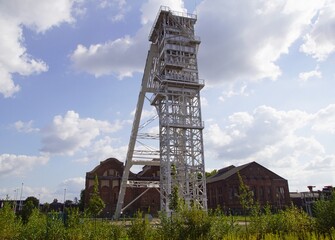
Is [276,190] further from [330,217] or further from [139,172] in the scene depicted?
[330,217]

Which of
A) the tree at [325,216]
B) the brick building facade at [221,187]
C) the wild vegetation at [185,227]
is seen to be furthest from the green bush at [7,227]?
the brick building facade at [221,187]

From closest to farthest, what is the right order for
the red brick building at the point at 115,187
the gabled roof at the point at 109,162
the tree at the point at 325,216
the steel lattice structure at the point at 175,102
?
→ the tree at the point at 325,216, the steel lattice structure at the point at 175,102, the red brick building at the point at 115,187, the gabled roof at the point at 109,162

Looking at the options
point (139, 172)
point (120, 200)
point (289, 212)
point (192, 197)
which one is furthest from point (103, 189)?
point (289, 212)

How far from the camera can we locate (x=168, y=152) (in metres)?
31.7

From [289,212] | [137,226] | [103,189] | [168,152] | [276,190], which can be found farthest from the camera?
[276,190]

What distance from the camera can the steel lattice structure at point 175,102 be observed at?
32.1 m

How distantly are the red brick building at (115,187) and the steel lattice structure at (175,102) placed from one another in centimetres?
1427

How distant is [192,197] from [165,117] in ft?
28.1

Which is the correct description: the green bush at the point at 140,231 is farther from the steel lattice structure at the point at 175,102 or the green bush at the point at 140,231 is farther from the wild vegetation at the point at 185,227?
the steel lattice structure at the point at 175,102

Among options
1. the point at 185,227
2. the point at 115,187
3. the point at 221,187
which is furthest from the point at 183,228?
the point at 221,187

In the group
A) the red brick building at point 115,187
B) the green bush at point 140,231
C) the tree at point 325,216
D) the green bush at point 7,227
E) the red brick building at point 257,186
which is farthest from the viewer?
the red brick building at point 257,186

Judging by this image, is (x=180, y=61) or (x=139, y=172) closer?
(x=180, y=61)

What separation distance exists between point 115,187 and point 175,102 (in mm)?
24303

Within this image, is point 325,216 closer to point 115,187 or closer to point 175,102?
point 175,102
